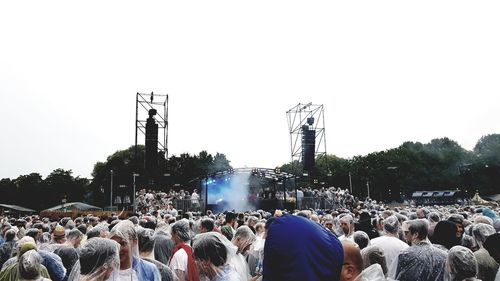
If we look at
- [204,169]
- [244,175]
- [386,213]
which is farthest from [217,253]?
[204,169]

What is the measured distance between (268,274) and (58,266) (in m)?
4.70

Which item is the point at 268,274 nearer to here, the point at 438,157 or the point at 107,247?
the point at 107,247

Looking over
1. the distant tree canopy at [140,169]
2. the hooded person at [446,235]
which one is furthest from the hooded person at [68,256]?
the distant tree canopy at [140,169]

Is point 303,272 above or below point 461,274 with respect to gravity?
above

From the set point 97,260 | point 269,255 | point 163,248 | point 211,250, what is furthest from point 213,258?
→ point 163,248

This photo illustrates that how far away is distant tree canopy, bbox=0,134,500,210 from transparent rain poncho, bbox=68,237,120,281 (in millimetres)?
68909

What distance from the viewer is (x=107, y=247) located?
129 inches

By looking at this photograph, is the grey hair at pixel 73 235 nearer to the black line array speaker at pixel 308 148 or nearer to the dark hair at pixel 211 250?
the dark hair at pixel 211 250

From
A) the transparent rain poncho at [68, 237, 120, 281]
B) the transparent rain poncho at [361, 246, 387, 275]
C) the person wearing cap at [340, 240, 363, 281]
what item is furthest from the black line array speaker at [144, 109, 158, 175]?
the person wearing cap at [340, 240, 363, 281]

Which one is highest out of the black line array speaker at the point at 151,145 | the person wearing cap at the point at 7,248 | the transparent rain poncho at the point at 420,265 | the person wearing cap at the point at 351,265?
the black line array speaker at the point at 151,145

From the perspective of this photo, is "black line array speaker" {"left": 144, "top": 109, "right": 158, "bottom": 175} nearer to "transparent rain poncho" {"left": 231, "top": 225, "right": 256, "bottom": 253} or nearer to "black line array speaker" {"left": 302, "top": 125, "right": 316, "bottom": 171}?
"black line array speaker" {"left": 302, "top": 125, "right": 316, "bottom": 171}

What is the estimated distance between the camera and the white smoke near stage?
2791 centimetres

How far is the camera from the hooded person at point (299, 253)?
1.61 meters

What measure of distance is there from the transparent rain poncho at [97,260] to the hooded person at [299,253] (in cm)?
196
